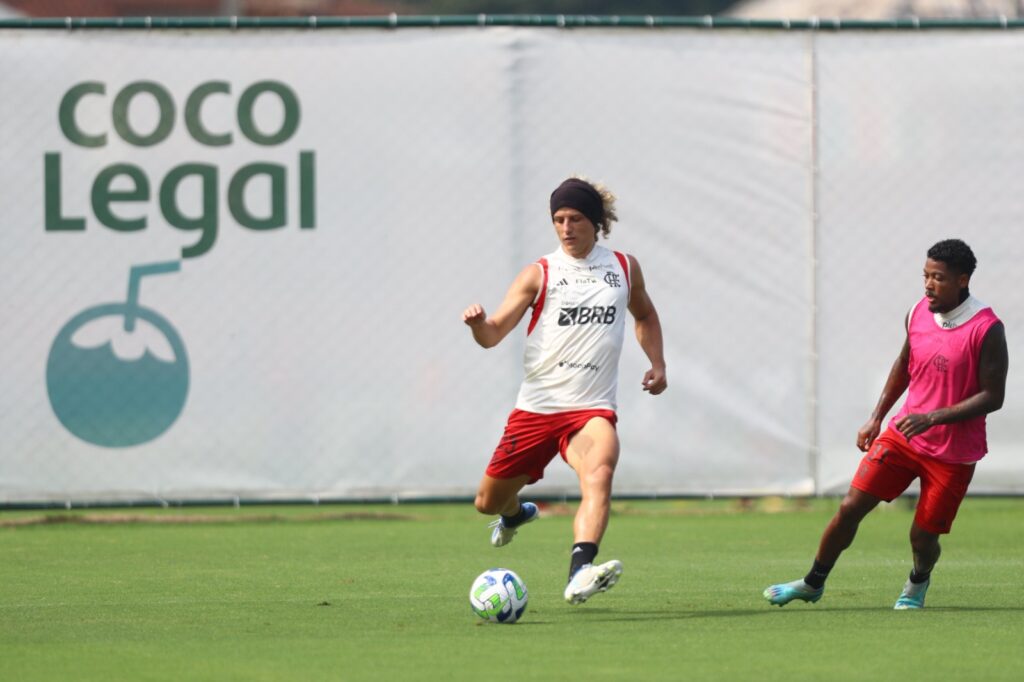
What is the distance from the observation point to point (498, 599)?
752cm

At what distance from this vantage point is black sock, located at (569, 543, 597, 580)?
25.2ft

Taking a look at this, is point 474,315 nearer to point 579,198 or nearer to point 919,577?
point 579,198

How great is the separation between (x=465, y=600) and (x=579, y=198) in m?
1.96

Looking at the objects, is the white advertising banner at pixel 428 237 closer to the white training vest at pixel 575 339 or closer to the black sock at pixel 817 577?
the white training vest at pixel 575 339

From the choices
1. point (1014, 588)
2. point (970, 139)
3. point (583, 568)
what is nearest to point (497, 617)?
point (583, 568)

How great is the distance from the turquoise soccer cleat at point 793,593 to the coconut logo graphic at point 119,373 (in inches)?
213

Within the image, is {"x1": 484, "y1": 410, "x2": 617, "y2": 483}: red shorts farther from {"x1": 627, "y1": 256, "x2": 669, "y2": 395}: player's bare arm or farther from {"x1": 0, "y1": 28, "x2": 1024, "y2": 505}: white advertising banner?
{"x1": 0, "y1": 28, "x2": 1024, "y2": 505}: white advertising banner

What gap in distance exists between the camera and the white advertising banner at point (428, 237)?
39.9 ft

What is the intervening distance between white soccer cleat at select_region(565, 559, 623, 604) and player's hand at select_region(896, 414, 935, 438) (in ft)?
4.57

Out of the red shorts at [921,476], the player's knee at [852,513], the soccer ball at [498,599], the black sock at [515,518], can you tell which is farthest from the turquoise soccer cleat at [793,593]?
the black sock at [515,518]

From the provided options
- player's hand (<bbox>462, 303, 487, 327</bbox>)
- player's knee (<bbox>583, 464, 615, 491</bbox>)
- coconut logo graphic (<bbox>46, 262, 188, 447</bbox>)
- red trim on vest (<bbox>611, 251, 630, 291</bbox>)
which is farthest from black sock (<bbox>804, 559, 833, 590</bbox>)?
coconut logo graphic (<bbox>46, 262, 188, 447</bbox>)

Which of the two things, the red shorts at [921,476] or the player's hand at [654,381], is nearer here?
the red shorts at [921,476]

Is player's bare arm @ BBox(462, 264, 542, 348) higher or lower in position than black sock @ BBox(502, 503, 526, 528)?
higher

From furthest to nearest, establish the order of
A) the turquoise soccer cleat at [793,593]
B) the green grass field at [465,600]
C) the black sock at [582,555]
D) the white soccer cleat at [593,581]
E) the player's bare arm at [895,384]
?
the player's bare arm at [895,384]
the turquoise soccer cleat at [793,593]
the black sock at [582,555]
the white soccer cleat at [593,581]
the green grass field at [465,600]
